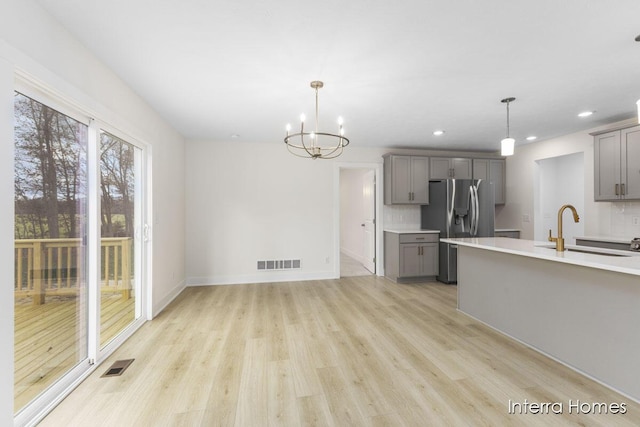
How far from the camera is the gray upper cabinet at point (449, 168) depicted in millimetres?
5340

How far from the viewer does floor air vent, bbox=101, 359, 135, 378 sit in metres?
2.22

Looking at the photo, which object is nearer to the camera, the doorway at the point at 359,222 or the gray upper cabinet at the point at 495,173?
the gray upper cabinet at the point at 495,173

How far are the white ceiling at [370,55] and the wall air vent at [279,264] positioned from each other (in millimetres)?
2526

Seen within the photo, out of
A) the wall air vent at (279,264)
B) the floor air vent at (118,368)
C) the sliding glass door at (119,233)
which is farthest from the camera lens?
the wall air vent at (279,264)

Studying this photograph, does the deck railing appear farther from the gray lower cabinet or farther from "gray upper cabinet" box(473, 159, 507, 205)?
"gray upper cabinet" box(473, 159, 507, 205)

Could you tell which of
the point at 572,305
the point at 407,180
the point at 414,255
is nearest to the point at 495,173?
the point at 407,180

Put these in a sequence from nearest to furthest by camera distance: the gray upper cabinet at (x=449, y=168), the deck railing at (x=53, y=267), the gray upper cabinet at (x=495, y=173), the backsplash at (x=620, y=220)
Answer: the deck railing at (x=53, y=267), the backsplash at (x=620, y=220), the gray upper cabinet at (x=449, y=168), the gray upper cabinet at (x=495, y=173)

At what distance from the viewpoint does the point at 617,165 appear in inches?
146

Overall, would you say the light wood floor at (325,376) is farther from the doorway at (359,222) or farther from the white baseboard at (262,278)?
the doorway at (359,222)

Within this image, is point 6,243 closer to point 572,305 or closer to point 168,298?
point 168,298

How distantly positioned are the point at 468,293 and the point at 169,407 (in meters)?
3.24

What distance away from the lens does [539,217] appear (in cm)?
515

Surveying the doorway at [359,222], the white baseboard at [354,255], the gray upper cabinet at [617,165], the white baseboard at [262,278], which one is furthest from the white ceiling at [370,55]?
the white baseboard at [354,255]

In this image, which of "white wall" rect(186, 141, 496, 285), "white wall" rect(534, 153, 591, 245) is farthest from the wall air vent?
"white wall" rect(534, 153, 591, 245)
